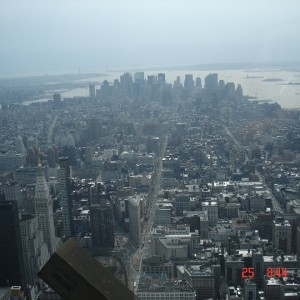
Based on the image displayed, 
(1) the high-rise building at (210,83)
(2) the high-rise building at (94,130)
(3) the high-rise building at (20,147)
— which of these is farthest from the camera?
(1) the high-rise building at (210,83)

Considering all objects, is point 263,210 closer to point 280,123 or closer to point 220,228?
point 220,228

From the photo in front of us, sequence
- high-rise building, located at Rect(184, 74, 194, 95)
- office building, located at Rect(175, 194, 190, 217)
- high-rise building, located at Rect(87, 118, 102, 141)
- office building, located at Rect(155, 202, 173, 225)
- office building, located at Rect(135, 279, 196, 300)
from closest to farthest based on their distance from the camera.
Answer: office building, located at Rect(135, 279, 196, 300) < office building, located at Rect(155, 202, 173, 225) < office building, located at Rect(175, 194, 190, 217) < high-rise building, located at Rect(87, 118, 102, 141) < high-rise building, located at Rect(184, 74, 194, 95)

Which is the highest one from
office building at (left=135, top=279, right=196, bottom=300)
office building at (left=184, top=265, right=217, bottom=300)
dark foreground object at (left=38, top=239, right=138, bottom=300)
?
dark foreground object at (left=38, top=239, right=138, bottom=300)

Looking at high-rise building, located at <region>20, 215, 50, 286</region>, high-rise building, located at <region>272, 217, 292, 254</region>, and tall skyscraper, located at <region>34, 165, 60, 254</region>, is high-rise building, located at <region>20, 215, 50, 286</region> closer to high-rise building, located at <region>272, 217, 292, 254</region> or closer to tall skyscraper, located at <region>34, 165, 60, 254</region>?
tall skyscraper, located at <region>34, 165, 60, 254</region>

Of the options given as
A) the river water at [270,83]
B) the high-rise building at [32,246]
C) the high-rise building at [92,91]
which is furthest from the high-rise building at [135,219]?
the high-rise building at [92,91]

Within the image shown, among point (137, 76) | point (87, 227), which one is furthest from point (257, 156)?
point (137, 76)

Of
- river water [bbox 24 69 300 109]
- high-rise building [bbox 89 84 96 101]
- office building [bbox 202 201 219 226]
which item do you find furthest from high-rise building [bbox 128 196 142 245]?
high-rise building [bbox 89 84 96 101]
